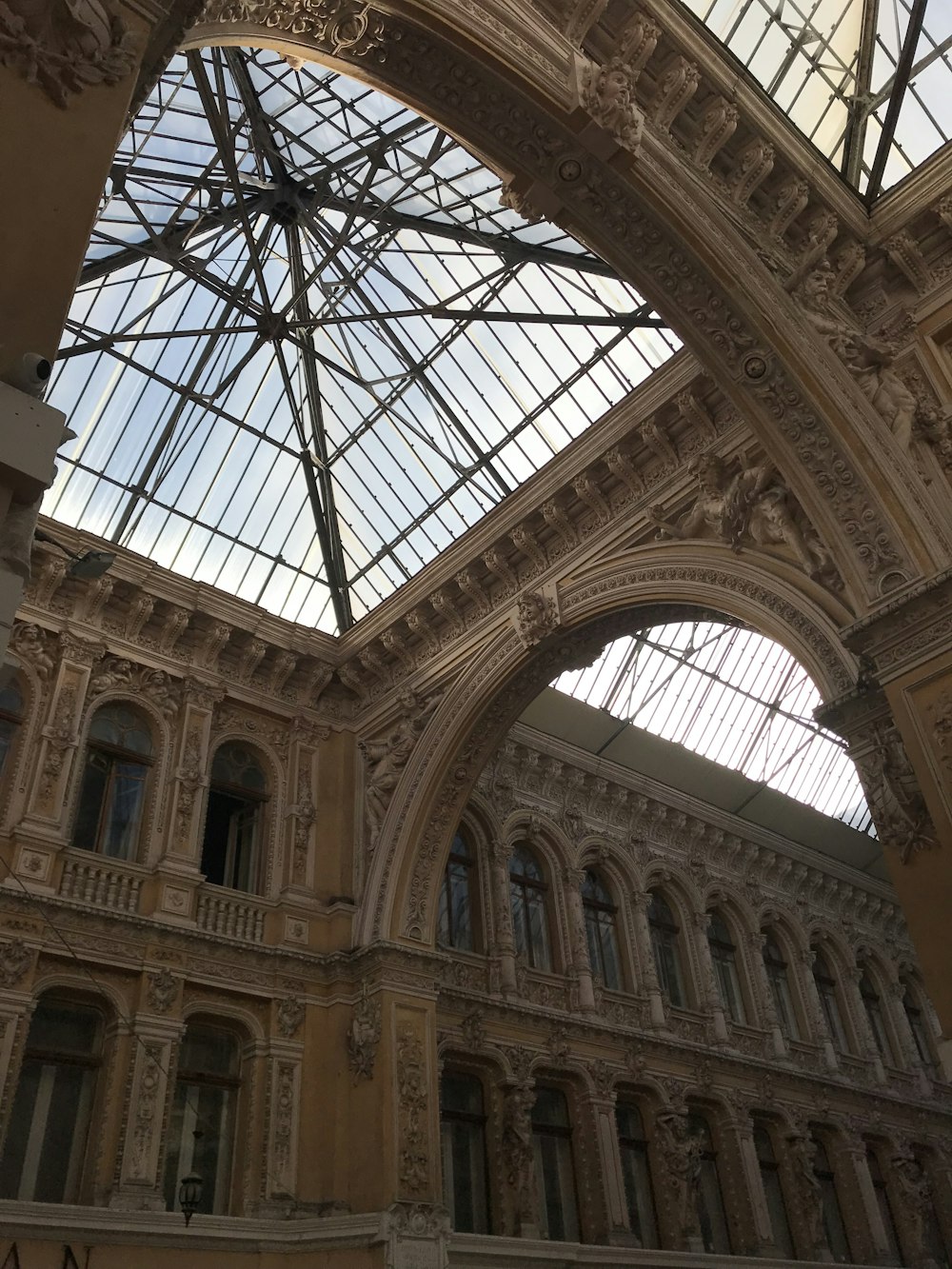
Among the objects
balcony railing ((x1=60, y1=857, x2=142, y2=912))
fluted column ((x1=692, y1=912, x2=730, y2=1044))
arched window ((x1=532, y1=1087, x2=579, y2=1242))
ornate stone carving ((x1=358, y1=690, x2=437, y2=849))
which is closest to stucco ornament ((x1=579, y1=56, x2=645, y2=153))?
ornate stone carving ((x1=358, y1=690, x2=437, y2=849))

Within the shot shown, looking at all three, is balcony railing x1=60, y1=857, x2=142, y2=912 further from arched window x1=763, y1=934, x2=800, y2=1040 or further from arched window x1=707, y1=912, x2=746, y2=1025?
arched window x1=763, y1=934, x2=800, y2=1040

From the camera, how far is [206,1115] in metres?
12.5

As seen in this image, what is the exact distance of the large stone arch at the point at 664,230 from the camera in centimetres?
867

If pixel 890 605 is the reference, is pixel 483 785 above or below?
above

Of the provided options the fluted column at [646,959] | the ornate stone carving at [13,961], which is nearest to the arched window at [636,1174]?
the fluted column at [646,959]

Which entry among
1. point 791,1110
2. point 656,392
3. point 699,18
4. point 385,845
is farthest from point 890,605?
point 791,1110

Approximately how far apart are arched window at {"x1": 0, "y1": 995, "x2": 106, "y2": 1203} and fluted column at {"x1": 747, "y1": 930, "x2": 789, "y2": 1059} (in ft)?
40.4

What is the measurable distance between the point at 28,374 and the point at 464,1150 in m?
13.6

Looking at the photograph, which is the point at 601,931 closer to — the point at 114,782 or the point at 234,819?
the point at 234,819

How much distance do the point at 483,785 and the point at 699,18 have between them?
11.5 m

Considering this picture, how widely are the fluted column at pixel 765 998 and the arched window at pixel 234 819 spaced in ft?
33.9

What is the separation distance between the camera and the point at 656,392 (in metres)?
12.3

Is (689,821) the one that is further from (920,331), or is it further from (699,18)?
(699,18)

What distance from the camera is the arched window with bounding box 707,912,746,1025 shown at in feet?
63.7
